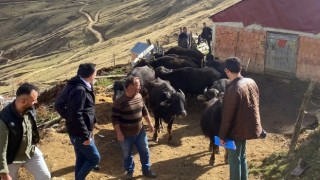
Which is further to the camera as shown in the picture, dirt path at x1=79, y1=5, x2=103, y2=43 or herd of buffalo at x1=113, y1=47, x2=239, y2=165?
dirt path at x1=79, y1=5, x2=103, y2=43

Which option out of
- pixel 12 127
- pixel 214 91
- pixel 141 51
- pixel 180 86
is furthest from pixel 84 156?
pixel 141 51

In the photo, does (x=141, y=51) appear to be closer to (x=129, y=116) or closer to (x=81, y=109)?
(x=129, y=116)

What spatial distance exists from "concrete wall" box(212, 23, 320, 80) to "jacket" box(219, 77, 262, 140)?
36.9 feet

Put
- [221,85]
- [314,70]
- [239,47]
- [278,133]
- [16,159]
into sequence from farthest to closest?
[239,47] < [314,70] < [221,85] < [278,133] < [16,159]

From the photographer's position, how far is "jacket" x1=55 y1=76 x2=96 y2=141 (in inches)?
273

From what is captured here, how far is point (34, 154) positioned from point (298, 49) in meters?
13.5

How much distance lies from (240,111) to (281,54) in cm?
1198

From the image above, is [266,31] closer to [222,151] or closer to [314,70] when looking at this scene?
[314,70]

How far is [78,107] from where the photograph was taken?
6.93 metres

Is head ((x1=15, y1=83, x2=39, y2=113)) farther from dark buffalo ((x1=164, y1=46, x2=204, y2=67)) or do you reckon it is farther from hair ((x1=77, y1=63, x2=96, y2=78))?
dark buffalo ((x1=164, y1=46, x2=204, y2=67))

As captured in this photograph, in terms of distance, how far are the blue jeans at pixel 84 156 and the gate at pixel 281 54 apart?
12.2 m

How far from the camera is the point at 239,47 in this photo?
762 inches

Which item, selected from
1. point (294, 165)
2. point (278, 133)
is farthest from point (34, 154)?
point (278, 133)

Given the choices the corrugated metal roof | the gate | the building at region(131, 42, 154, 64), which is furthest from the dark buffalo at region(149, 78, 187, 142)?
the corrugated metal roof
